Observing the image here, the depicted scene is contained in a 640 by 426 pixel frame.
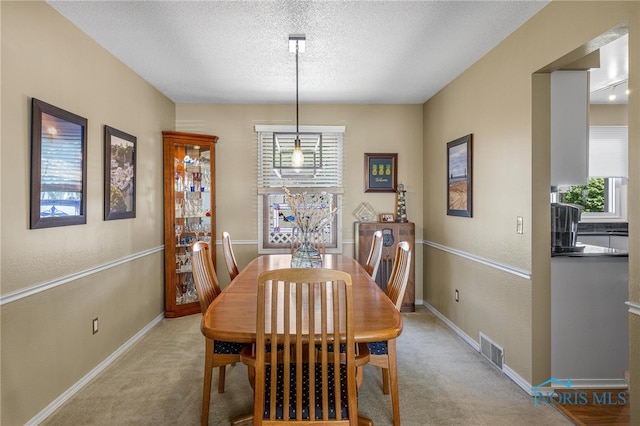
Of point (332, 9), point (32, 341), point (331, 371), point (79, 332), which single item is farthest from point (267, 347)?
point (332, 9)

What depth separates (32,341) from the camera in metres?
2.19

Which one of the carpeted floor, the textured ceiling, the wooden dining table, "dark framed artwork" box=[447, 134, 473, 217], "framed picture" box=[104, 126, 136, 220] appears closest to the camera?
the wooden dining table

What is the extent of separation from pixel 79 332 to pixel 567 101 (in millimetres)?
3915

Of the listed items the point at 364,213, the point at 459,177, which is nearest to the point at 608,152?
the point at 459,177

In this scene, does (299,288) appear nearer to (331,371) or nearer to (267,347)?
(267,347)

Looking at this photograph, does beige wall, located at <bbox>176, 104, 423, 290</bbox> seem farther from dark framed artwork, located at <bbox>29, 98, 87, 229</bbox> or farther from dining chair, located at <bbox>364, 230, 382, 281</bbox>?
dark framed artwork, located at <bbox>29, 98, 87, 229</bbox>

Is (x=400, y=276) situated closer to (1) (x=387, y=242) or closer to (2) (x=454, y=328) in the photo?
(2) (x=454, y=328)

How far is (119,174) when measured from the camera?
326 cm

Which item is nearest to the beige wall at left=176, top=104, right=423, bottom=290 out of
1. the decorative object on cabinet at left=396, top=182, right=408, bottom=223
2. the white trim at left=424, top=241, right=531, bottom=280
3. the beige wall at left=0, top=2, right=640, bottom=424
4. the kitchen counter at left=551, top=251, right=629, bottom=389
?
the beige wall at left=0, top=2, right=640, bottom=424

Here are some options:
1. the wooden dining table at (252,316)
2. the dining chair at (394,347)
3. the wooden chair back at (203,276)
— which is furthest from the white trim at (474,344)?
the wooden chair back at (203,276)

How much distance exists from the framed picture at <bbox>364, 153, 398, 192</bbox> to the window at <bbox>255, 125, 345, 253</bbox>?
1.12 feet

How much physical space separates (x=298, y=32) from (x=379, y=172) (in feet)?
7.74

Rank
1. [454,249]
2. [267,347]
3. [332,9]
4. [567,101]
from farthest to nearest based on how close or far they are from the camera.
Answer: [454,249]
[567,101]
[332,9]
[267,347]

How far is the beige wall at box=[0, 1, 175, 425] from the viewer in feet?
6.70
